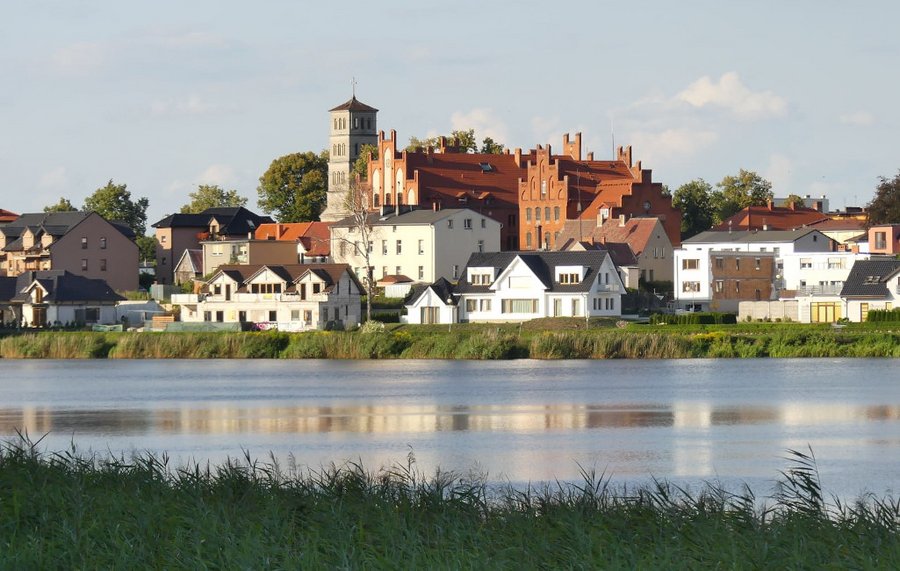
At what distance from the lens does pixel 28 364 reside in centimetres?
7125

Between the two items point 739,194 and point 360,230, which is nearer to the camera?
point 360,230

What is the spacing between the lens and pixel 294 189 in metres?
145

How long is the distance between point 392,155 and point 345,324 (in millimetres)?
38748

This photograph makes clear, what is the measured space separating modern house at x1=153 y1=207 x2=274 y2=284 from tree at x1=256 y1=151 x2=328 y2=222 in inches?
480

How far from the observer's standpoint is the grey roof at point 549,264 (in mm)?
85375

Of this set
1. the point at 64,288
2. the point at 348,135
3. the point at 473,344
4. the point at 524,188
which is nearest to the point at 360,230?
the point at 524,188

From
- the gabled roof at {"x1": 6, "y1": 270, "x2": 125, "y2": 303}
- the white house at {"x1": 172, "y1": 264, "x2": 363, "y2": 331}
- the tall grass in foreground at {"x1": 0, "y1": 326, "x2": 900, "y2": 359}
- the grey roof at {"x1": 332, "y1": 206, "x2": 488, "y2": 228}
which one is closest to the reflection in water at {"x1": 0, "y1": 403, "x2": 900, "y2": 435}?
the tall grass in foreground at {"x1": 0, "y1": 326, "x2": 900, "y2": 359}

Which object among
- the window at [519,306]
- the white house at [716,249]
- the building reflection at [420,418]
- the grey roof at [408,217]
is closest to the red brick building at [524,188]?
the grey roof at [408,217]

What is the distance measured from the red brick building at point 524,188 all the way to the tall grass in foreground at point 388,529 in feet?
310

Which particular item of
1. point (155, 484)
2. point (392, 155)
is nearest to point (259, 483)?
point (155, 484)

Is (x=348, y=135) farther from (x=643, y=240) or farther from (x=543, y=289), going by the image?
(x=543, y=289)

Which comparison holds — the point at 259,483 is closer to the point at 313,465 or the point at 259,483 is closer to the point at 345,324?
the point at 313,465

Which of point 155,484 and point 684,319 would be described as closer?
point 155,484

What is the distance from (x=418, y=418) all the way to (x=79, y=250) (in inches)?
3082
